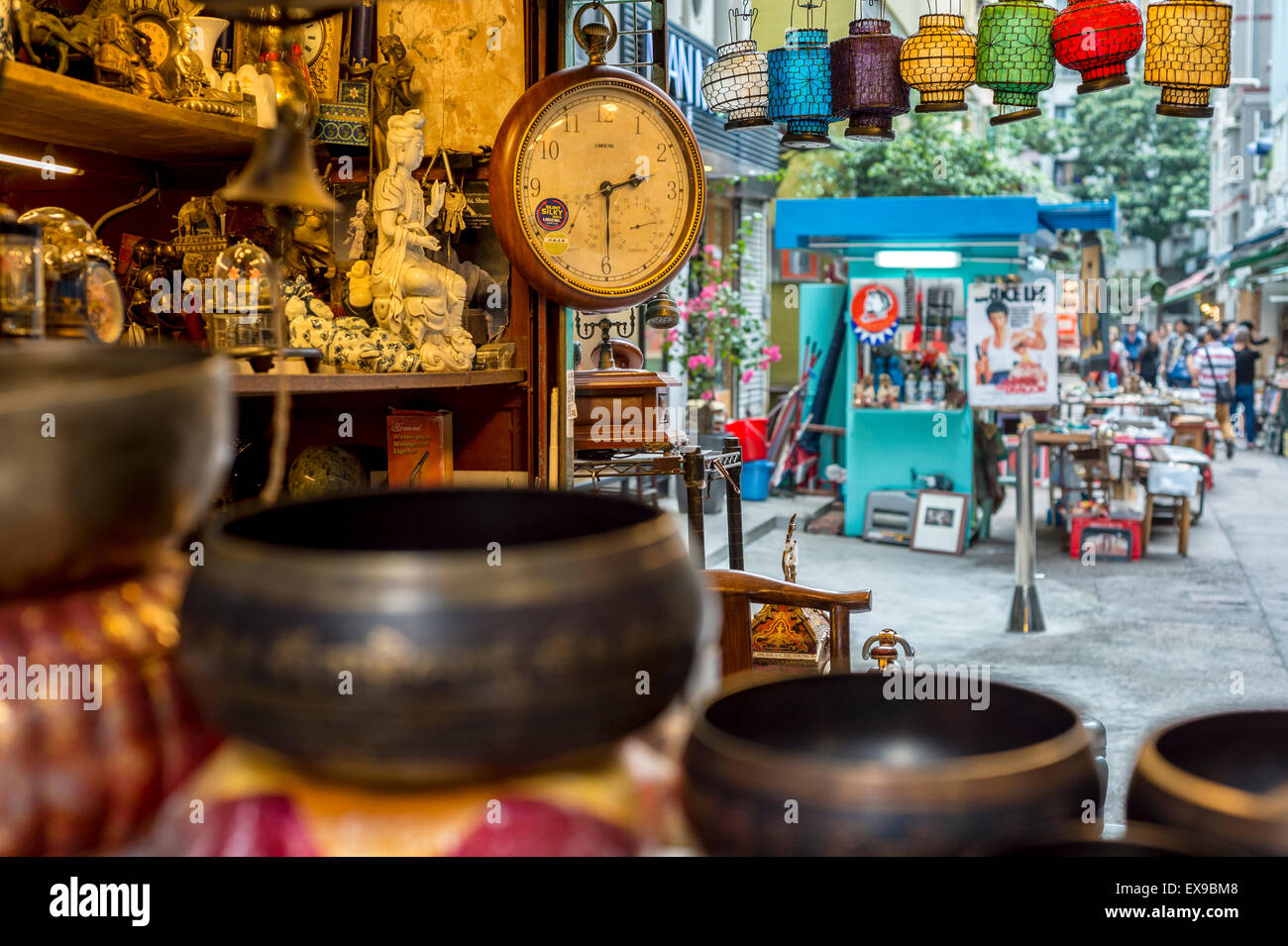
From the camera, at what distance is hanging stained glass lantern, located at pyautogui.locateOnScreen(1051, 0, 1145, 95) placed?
11.3ft

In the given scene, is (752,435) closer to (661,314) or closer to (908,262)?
(908,262)

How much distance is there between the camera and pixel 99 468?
629 mm

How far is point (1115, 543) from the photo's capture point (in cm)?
834

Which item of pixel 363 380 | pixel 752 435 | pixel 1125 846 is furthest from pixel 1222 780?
pixel 752 435

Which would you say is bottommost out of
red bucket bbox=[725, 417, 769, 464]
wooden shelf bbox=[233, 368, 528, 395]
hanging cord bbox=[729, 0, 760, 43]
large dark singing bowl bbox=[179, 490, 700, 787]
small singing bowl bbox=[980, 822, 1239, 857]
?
red bucket bbox=[725, 417, 769, 464]

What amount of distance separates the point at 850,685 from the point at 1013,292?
6276 millimetres

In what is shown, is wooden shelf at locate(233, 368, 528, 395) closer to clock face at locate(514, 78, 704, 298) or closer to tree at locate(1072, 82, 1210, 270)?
clock face at locate(514, 78, 704, 298)

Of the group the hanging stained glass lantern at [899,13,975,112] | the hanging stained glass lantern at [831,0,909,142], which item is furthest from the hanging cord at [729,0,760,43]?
the hanging stained glass lantern at [899,13,975,112]

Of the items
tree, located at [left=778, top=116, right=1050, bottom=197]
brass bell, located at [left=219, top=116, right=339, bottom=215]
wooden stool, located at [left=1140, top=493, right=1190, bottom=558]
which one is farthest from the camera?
tree, located at [left=778, top=116, right=1050, bottom=197]

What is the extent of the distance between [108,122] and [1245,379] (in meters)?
16.4

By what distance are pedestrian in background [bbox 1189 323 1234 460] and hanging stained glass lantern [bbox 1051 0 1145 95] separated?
12341 mm

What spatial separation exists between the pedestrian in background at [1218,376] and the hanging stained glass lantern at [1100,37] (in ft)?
40.5

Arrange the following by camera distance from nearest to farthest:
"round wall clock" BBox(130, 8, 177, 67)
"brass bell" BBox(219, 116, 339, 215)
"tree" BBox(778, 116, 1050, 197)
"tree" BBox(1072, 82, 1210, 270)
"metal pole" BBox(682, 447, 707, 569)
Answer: "brass bell" BBox(219, 116, 339, 215) → "round wall clock" BBox(130, 8, 177, 67) → "metal pole" BBox(682, 447, 707, 569) → "tree" BBox(778, 116, 1050, 197) → "tree" BBox(1072, 82, 1210, 270)
